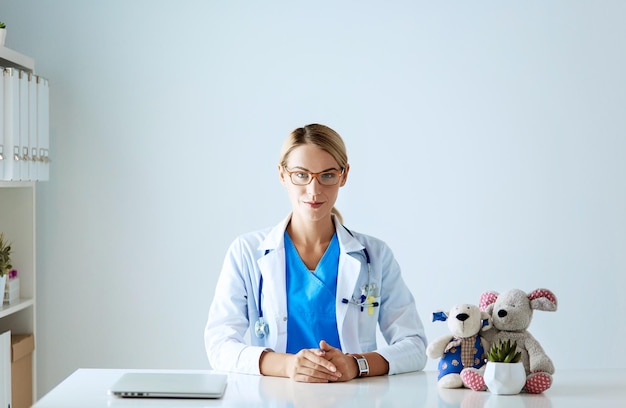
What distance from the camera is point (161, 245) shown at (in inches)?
157

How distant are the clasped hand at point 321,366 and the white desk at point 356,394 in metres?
0.02

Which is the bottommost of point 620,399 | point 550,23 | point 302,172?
point 620,399

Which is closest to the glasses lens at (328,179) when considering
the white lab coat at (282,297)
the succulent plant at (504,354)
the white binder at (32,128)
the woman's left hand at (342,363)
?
the white lab coat at (282,297)

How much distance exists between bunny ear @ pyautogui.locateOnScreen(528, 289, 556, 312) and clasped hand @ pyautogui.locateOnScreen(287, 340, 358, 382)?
49 cm

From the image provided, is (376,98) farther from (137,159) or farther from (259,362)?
(259,362)

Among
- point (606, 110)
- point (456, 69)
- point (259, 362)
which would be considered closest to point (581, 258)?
point (606, 110)

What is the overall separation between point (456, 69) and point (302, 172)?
1763mm

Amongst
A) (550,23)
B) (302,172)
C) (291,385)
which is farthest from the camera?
(550,23)

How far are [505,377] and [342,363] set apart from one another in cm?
42

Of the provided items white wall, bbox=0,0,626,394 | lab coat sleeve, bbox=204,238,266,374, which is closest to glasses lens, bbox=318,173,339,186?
lab coat sleeve, bbox=204,238,266,374

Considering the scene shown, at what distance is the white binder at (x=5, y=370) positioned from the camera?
342 centimetres

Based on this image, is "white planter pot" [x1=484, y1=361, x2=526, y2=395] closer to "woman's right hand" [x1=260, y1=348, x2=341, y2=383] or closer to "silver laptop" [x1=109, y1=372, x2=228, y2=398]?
"woman's right hand" [x1=260, y1=348, x2=341, y2=383]

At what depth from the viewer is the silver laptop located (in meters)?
1.90

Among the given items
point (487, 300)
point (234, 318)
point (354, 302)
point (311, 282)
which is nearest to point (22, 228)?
point (234, 318)
